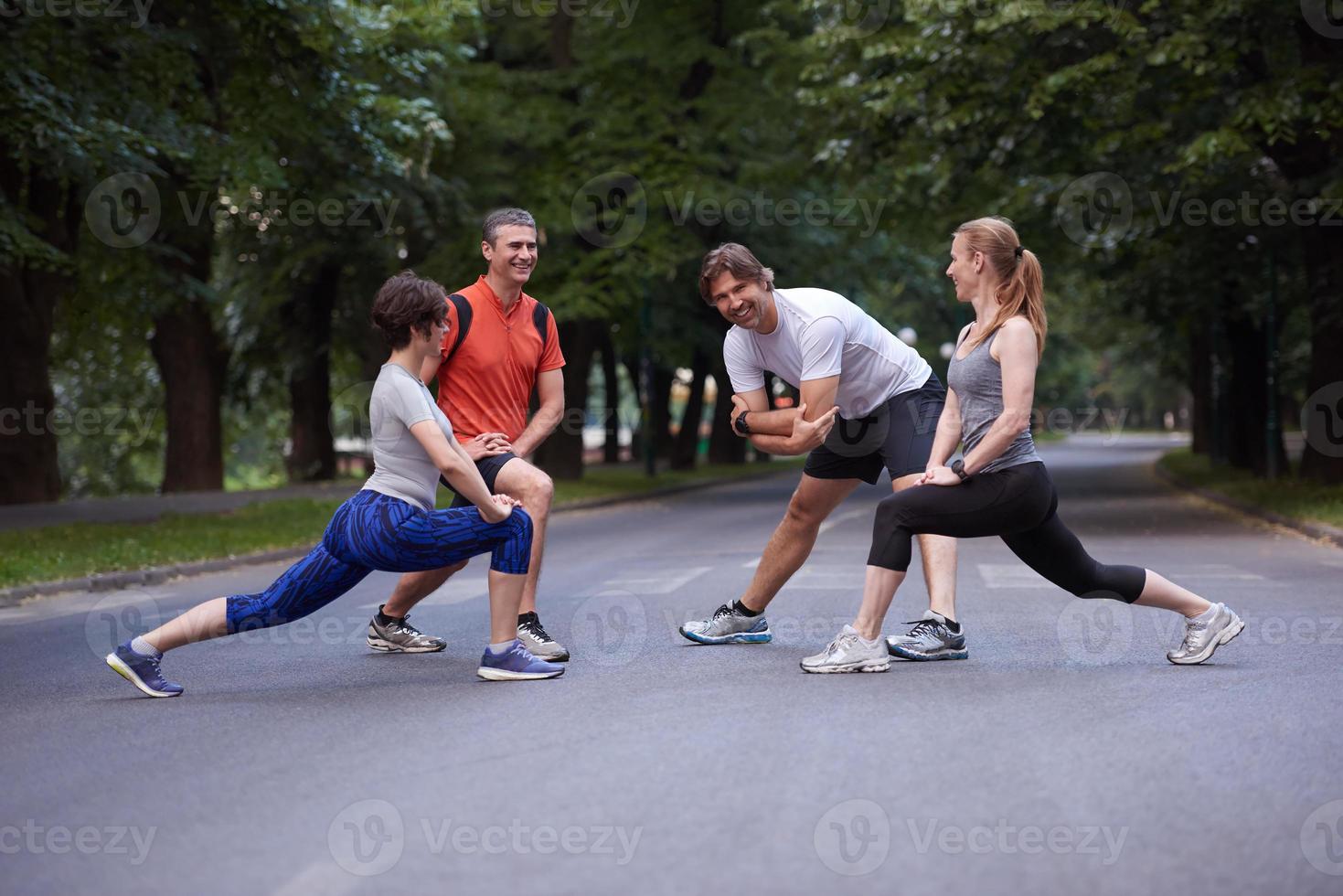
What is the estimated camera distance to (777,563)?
8.01 meters

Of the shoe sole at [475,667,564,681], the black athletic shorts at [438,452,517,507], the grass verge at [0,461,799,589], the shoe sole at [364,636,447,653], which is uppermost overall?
the black athletic shorts at [438,452,517,507]

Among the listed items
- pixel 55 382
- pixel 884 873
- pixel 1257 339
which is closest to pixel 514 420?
pixel 884 873

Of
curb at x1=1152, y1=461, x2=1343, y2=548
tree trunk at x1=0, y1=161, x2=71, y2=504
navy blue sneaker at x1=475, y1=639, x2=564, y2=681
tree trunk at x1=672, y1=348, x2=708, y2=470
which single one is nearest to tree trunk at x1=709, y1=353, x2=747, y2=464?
tree trunk at x1=672, y1=348, x2=708, y2=470

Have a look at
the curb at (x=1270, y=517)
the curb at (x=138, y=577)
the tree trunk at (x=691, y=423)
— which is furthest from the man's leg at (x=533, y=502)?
the tree trunk at (x=691, y=423)

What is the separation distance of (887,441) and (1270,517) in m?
13.1

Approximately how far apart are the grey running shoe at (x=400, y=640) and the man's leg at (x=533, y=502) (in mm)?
779

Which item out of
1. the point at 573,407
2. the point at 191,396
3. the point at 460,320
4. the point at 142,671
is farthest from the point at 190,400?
the point at 142,671

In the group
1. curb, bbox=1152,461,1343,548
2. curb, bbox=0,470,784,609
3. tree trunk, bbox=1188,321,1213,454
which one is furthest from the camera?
tree trunk, bbox=1188,321,1213,454

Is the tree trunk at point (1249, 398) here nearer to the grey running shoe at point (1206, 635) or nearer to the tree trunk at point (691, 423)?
the tree trunk at point (691, 423)

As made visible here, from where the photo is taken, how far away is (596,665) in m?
7.57

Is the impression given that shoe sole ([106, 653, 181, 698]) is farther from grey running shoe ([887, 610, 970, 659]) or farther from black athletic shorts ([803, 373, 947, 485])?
grey running shoe ([887, 610, 970, 659])

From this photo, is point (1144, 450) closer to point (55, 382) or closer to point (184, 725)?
point (55, 382)

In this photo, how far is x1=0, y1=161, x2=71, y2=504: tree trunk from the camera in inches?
879

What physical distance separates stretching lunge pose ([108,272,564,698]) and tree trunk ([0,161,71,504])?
16967 mm
